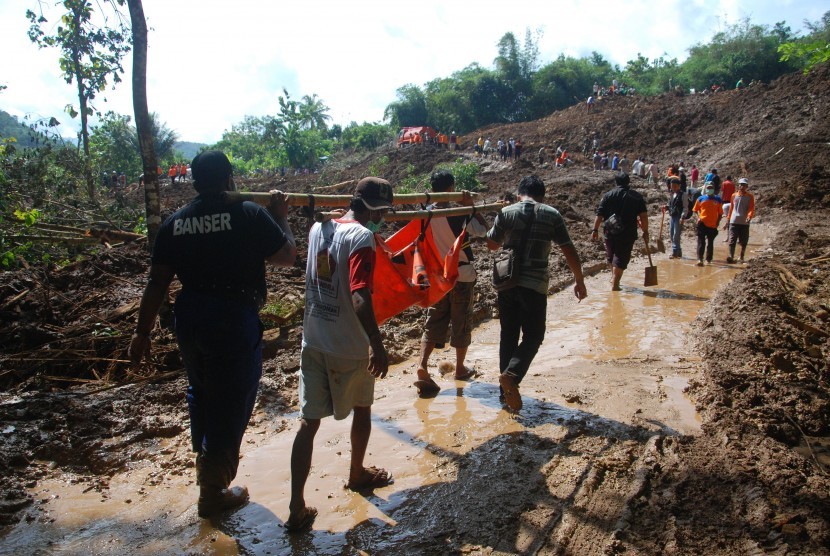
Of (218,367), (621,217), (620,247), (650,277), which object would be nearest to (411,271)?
(218,367)

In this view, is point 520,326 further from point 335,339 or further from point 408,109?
point 408,109

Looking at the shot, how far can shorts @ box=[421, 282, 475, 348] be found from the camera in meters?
4.82

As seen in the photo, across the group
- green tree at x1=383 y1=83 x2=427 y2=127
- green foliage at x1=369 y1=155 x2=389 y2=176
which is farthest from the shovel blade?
green tree at x1=383 y1=83 x2=427 y2=127

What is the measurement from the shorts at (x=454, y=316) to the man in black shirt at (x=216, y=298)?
2.02 meters

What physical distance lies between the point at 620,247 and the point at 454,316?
440cm

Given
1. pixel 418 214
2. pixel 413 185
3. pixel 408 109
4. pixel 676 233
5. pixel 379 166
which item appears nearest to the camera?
pixel 418 214

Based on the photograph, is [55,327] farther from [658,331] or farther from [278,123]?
[278,123]

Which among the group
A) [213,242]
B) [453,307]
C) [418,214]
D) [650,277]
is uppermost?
[418,214]

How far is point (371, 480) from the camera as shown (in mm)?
3373

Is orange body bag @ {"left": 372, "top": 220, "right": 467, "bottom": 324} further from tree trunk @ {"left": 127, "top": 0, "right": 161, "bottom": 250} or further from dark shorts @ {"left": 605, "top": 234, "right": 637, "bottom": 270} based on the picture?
dark shorts @ {"left": 605, "top": 234, "right": 637, "bottom": 270}

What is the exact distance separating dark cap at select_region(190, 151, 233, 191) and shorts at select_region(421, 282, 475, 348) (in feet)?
7.52

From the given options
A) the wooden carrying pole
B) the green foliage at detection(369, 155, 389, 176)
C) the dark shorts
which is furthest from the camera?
the green foliage at detection(369, 155, 389, 176)

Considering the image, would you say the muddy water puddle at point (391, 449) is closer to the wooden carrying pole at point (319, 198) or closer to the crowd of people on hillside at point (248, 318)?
the crowd of people on hillside at point (248, 318)

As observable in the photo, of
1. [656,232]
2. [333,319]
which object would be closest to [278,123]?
[656,232]
